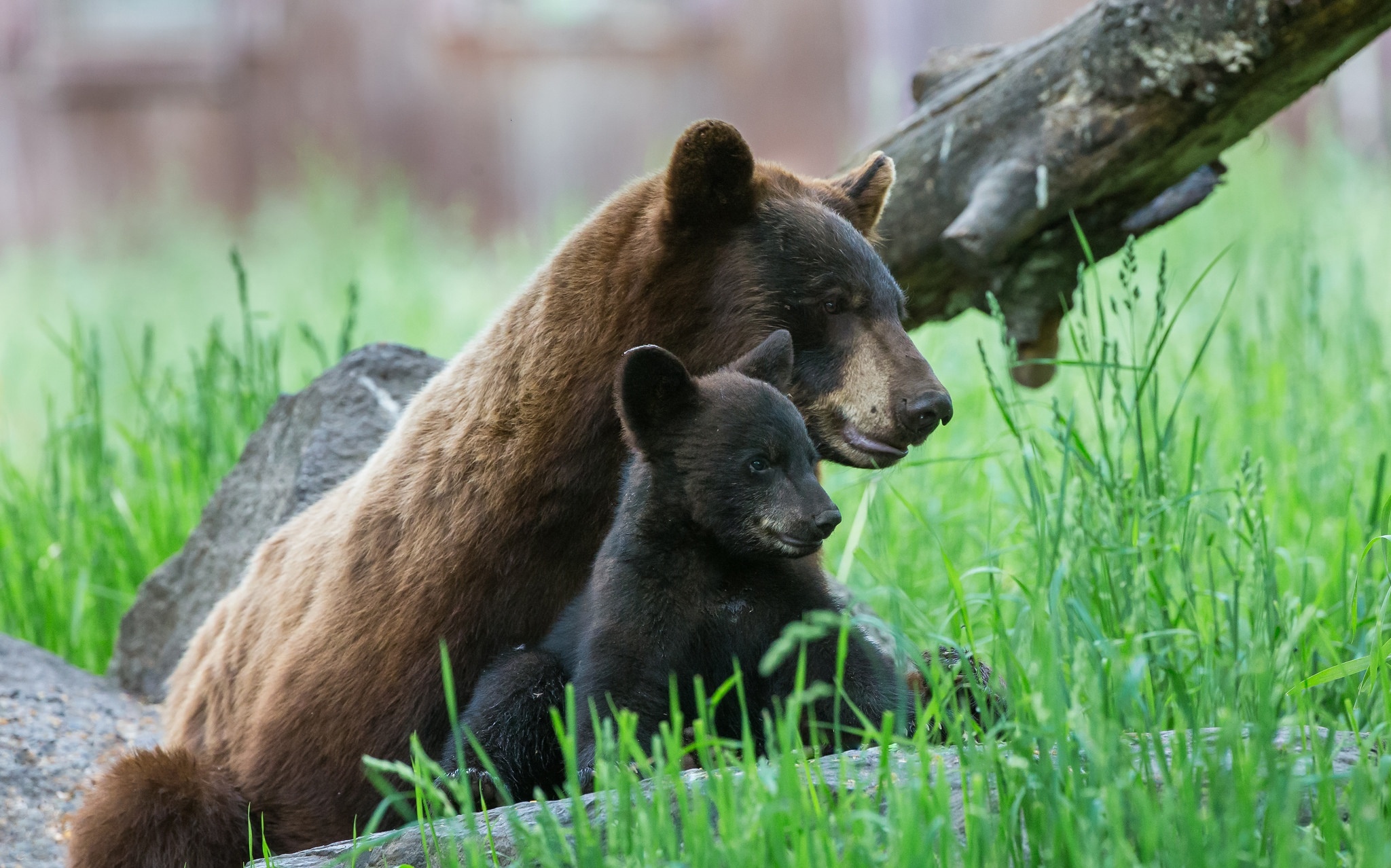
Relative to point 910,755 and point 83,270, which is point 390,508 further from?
point 83,270

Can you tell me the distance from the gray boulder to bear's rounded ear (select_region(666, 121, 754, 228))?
2088 millimetres

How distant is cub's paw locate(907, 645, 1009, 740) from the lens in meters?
2.25

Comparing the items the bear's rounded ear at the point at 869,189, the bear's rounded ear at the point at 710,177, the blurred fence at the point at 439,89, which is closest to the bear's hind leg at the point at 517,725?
Result: the bear's rounded ear at the point at 710,177

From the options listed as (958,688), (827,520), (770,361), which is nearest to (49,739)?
(770,361)

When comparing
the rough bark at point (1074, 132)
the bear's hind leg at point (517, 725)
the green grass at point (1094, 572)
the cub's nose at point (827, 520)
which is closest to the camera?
the green grass at point (1094, 572)

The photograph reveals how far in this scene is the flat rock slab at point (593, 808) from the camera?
7.04 feet

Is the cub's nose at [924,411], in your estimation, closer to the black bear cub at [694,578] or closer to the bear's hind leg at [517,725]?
the black bear cub at [694,578]

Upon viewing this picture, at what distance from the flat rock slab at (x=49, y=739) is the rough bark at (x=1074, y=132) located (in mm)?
2904

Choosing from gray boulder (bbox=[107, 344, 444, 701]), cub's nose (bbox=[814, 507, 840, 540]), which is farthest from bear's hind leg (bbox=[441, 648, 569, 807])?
gray boulder (bbox=[107, 344, 444, 701])

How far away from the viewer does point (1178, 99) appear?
3932mm

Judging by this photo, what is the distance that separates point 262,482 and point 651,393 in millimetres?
2814

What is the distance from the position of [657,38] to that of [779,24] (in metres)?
1.45

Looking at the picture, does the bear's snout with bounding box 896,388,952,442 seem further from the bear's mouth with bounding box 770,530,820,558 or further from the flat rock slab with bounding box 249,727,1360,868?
the flat rock slab with bounding box 249,727,1360,868

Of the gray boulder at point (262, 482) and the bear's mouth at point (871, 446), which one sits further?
the gray boulder at point (262, 482)
